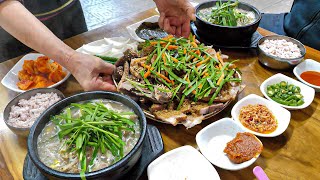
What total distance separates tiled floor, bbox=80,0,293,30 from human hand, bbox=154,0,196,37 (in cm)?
259

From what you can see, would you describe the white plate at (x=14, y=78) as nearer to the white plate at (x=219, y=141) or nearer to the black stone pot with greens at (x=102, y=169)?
the black stone pot with greens at (x=102, y=169)

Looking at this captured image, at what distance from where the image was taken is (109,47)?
7.03 ft

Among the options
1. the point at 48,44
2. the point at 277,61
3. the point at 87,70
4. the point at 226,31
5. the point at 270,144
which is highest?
the point at 48,44

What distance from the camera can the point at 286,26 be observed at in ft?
9.08

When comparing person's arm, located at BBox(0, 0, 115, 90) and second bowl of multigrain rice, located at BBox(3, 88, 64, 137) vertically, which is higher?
person's arm, located at BBox(0, 0, 115, 90)

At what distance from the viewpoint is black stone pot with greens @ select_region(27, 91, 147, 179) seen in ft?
3.50

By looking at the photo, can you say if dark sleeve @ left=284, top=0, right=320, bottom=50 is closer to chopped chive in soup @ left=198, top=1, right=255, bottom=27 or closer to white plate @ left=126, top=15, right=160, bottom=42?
chopped chive in soup @ left=198, top=1, right=255, bottom=27

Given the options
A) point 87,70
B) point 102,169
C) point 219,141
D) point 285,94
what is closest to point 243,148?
point 219,141

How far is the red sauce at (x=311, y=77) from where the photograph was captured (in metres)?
1.96

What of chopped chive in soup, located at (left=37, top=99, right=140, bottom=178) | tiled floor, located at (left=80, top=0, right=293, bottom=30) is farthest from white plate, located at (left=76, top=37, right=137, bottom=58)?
tiled floor, located at (left=80, top=0, right=293, bottom=30)

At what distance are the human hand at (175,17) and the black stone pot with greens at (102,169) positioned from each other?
111 cm

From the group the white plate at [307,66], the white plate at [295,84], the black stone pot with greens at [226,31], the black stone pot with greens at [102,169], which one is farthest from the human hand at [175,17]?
the black stone pot with greens at [102,169]

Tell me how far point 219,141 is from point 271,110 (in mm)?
436

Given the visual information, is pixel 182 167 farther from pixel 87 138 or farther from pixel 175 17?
pixel 175 17
